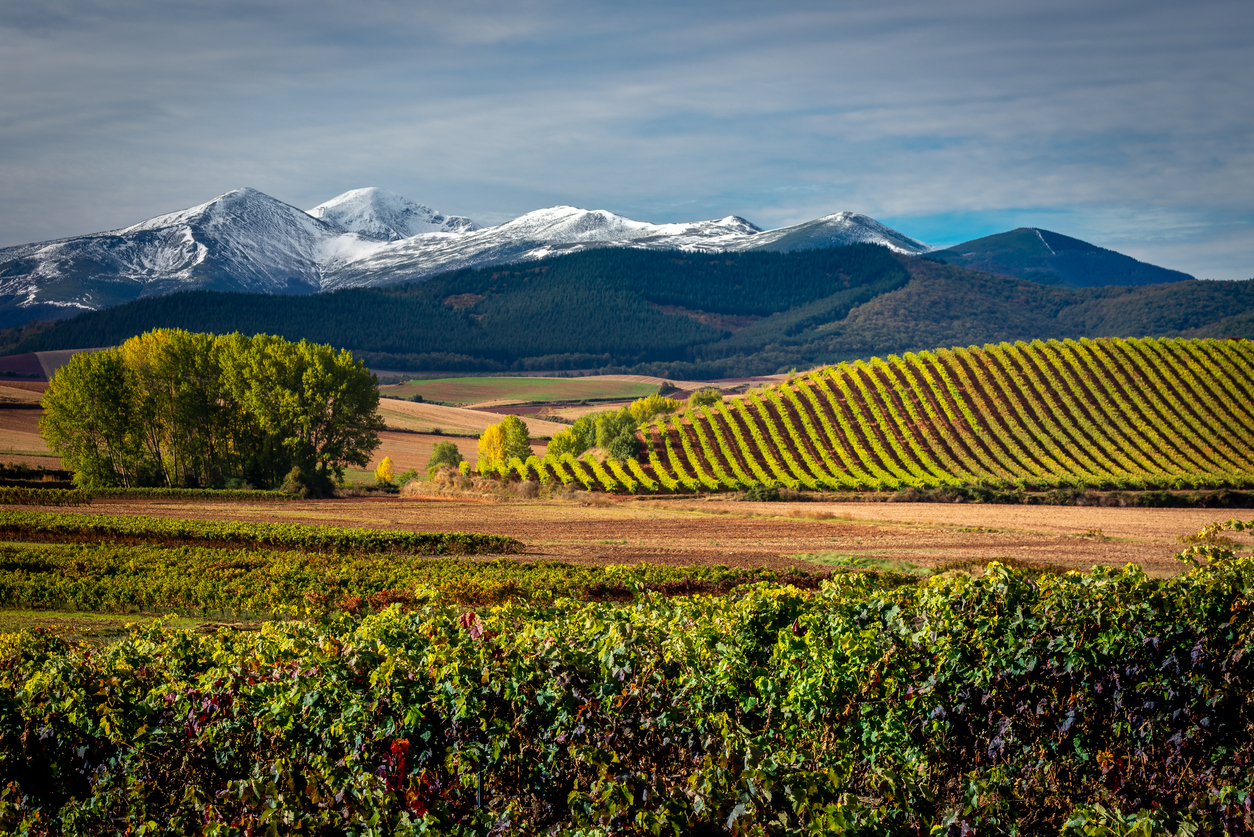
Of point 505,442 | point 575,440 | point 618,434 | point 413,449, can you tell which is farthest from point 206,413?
point 618,434

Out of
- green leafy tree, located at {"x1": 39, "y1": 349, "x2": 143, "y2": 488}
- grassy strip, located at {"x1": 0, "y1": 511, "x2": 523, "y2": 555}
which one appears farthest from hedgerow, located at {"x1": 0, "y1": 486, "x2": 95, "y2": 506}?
grassy strip, located at {"x1": 0, "y1": 511, "x2": 523, "y2": 555}

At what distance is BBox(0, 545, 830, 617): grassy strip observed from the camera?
22.2m

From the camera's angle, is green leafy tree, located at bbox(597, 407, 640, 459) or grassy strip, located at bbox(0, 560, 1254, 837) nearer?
grassy strip, located at bbox(0, 560, 1254, 837)

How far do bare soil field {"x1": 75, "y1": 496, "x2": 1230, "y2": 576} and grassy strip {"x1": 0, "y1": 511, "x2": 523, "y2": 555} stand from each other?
302cm

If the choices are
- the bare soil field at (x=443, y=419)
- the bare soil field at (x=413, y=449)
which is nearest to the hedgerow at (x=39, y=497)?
the bare soil field at (x=413, y=449)

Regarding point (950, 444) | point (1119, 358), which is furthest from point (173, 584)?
point (1119, 358)

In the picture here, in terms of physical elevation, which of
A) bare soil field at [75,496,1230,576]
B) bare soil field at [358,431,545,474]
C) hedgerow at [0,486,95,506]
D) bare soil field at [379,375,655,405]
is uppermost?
bare soil field at [379,375,655,405]

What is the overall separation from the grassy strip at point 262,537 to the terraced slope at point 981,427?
97.2 ft

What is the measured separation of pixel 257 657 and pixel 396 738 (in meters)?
2.09

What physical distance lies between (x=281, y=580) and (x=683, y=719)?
65.3 feet

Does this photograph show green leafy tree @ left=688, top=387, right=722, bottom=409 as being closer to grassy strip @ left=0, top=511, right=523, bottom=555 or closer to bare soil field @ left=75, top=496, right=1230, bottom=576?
bare soil field @ left=75, top=496, right=1230, bottom=576

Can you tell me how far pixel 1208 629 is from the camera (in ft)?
32.6

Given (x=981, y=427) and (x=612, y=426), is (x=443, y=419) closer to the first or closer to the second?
(x=612, y=426)

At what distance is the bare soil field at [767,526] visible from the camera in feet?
109
